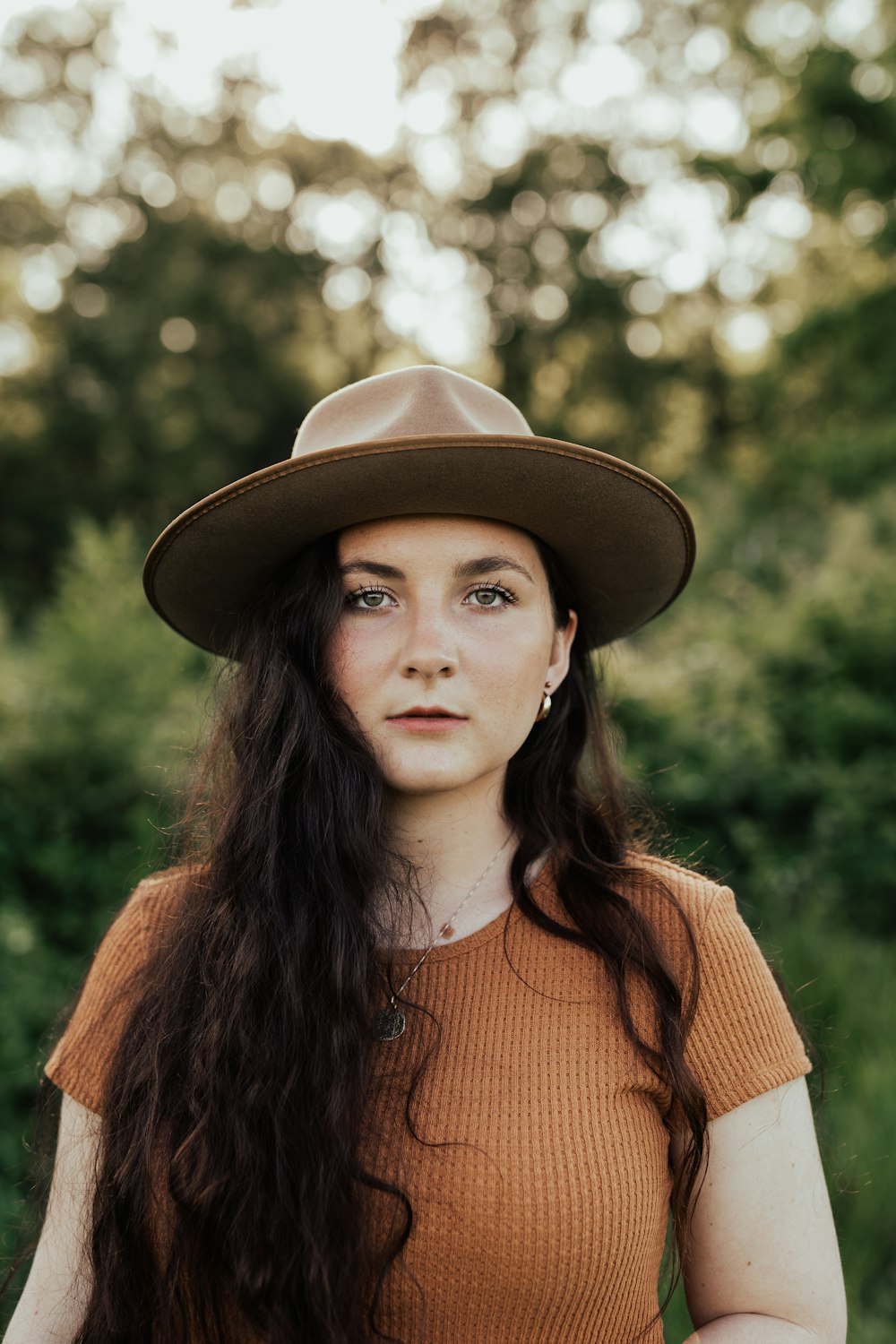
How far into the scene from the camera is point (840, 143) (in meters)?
11.3

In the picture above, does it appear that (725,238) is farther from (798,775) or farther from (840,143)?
(798,775)

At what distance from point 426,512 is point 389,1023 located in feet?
2.78

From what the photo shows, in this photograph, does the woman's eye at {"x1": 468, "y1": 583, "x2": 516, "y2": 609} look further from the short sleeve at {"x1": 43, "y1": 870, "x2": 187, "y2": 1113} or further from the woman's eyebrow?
the short sleeve at {"x1": 43, "y1": 870, "x2": 187, "y2": 1113}

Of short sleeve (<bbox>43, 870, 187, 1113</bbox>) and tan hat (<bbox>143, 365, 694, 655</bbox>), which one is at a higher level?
tan hat (<bbox>143, 365, 694, 655</bbox>)

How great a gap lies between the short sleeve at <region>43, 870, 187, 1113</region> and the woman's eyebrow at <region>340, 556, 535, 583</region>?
2.29 ft

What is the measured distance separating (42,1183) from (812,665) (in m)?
5.34

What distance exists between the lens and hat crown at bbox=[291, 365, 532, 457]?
191cm

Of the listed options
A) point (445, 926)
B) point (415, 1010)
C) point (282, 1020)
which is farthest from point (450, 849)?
point (282, 1020)

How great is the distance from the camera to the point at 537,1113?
169 centimetres

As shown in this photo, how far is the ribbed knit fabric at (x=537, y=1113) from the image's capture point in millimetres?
1626

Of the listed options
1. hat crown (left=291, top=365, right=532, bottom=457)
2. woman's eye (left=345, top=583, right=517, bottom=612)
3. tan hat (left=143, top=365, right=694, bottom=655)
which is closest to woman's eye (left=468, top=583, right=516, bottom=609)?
woman's eye (left=345, top=583, right=517, bottom=612)

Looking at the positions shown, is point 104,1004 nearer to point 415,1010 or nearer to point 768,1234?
point 415,1010

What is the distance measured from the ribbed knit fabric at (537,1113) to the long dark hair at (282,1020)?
4 cm

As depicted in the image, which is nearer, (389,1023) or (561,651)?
(389,1023)
